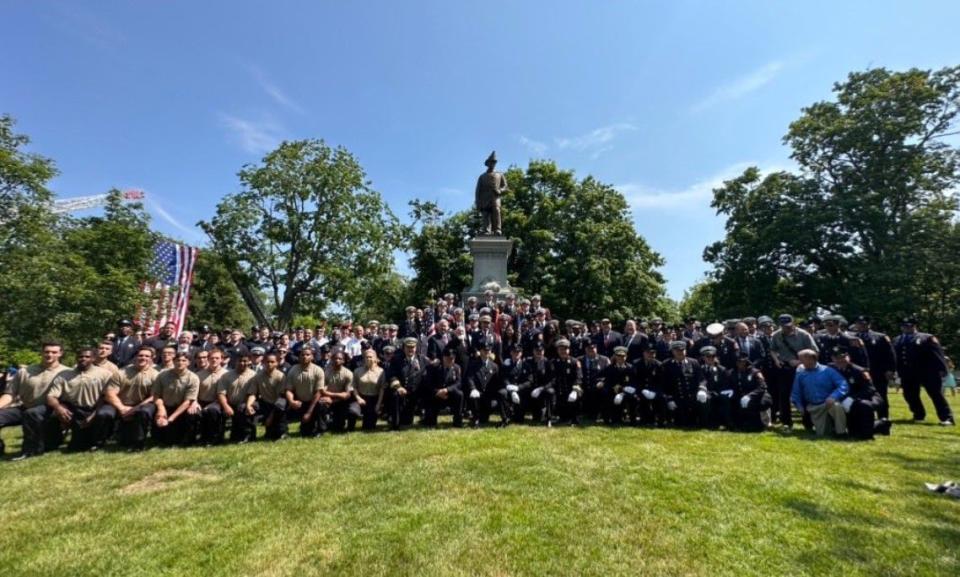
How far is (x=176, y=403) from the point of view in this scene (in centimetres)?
788

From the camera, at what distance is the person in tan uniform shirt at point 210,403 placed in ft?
25.5

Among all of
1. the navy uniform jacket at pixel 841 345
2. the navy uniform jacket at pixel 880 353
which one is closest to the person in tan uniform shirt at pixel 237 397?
the navy uniform jacket at pixel 841 345

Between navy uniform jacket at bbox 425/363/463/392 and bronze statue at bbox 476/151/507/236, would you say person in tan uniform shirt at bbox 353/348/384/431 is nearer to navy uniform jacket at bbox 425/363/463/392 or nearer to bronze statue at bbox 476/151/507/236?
navy uniform jacket at bbox 425/363/463/392

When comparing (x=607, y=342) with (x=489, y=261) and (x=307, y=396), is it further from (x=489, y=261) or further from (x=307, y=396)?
(x=489, y=261)

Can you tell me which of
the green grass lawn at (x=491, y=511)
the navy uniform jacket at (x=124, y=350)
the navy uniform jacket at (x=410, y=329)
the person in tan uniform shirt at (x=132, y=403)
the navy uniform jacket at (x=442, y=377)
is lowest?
the green grass lawn at (x=491, y=511)

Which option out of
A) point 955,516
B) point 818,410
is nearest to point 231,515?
point 955,516

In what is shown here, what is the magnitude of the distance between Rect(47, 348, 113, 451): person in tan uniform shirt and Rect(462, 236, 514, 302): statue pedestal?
378 inches

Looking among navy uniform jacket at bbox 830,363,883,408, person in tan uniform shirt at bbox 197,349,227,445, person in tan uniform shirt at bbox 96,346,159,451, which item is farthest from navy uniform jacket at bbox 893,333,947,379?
person in tan uniform shirt at bbox 96,346,159,451

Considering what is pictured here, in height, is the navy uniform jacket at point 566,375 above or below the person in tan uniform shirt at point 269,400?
above

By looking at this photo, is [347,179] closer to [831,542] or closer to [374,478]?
[374,478]

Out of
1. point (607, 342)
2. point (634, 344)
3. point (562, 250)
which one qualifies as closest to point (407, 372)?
point (607, 342)

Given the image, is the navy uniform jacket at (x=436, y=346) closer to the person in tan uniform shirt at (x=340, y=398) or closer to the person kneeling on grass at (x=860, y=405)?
the person in tan uniform shirt at (x=340, y=398)

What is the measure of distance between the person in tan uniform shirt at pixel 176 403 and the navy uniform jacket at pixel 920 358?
12.8 metres

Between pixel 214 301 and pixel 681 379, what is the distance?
1719 inches
